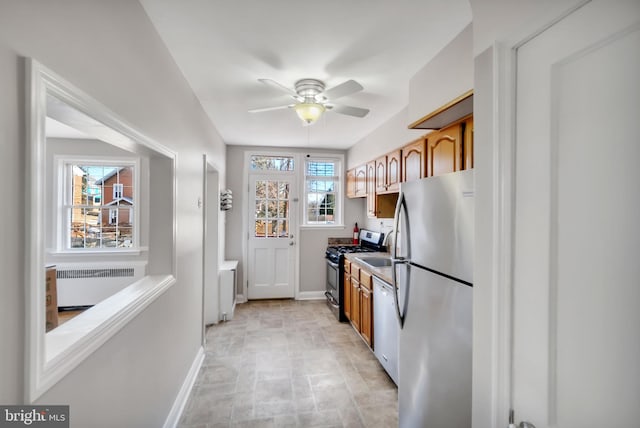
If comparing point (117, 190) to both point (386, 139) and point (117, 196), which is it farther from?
point (386, 139)

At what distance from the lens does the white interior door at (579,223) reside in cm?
63

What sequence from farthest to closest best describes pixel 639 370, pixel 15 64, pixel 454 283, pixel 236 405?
pixel 236 405, pixel 454 283, pixel 15 64, pixel 639 370

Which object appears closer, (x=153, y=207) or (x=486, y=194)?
(x=486, y=194)

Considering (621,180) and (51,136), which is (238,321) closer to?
(51,136)

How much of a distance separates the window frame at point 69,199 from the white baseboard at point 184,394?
2336 millimetres

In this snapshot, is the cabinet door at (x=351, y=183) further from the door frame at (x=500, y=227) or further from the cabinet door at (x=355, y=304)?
the door frame at (x=500, y=227)

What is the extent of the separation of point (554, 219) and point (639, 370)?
1.18ft

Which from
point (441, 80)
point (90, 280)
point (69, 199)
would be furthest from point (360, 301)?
point (69, 199)

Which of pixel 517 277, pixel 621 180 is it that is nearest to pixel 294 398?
pixel 517 277

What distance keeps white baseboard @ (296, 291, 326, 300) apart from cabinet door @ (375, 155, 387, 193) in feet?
7.54

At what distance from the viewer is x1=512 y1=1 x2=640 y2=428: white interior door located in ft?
2.07

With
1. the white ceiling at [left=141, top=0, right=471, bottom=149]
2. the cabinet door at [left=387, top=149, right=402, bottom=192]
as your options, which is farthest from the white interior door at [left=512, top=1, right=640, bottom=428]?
the cabinet door at [left=387, top=149, right=402, bottom=192]

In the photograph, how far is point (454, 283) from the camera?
135cm

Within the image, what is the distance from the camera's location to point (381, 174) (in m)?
3.49
